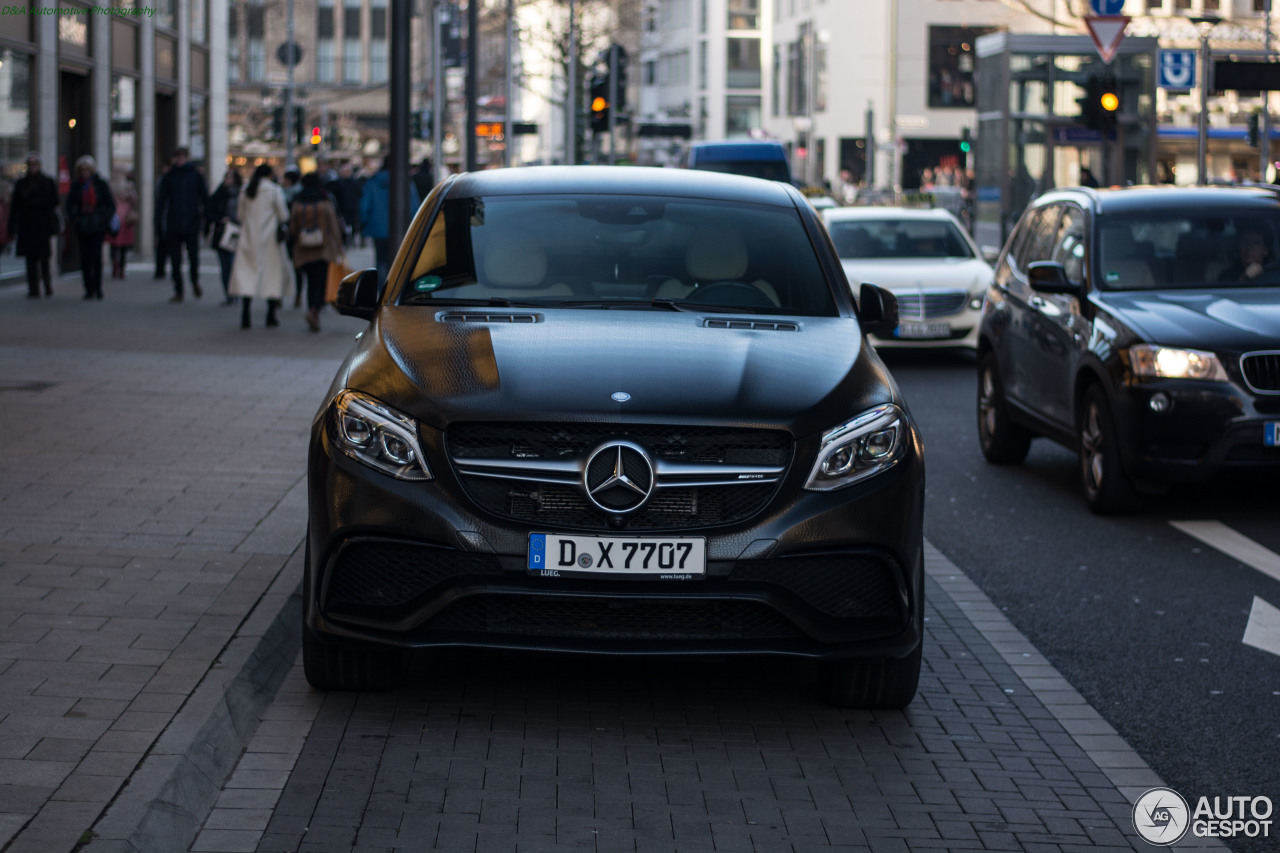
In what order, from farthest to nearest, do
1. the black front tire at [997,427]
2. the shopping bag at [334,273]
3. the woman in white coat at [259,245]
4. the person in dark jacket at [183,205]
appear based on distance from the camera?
1. the person in dark jacket at [183,205]
2. the shopping bag at [334,273]
3. the woman in white coat at [259,245]
4. the black front tire at [997,427]

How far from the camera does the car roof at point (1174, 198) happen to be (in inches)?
410

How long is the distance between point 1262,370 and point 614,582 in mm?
5015

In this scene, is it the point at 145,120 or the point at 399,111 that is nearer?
the point at 399,111

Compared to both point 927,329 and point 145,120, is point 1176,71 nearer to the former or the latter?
point 927,329

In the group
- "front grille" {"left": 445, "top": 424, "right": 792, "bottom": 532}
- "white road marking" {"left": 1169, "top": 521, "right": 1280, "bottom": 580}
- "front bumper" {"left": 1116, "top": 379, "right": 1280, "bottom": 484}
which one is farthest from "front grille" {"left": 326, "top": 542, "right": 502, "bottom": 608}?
"front bumper" {"left": 1116, "top": 379, "right": 1280, "bottom": 484}

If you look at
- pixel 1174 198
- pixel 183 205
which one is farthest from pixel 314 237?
pixel 1174 198

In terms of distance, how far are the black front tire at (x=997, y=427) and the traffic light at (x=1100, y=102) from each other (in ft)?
49.6

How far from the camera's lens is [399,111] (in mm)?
13945

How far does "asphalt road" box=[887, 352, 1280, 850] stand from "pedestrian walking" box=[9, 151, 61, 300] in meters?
12.8

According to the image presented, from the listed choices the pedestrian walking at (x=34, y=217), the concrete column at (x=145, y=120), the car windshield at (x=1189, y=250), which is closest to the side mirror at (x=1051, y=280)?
the car windshield at (x=1189, y=250)

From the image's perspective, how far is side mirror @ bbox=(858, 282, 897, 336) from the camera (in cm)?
647

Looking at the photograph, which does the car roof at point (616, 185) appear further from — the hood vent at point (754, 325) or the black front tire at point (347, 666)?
the black front tire at point (347, 666)

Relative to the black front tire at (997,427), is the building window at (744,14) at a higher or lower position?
higher

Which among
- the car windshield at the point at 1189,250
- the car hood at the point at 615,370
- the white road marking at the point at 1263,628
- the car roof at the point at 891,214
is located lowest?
the white road marking at the point at 1263,628
